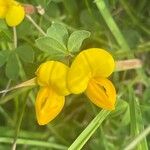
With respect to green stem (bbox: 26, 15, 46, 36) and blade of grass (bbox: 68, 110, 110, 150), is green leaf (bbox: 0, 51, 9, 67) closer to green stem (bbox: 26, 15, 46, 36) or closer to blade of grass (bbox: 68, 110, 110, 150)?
green stem (bbox: 26, 15, 46, 36)

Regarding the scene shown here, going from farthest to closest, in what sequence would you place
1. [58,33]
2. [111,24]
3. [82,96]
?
[82,96]
[111,24]
[58,33]

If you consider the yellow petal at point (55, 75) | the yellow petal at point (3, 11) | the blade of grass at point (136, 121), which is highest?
the yellow petal at point (3, 11)

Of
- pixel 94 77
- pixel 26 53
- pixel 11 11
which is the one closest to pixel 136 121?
pixel 94 77

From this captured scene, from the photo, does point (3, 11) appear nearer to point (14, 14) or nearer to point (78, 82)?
point (14, 14)

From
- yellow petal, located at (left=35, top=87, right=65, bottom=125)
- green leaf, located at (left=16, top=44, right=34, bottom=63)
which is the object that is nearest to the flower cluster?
yellow petal, located at (left=35, top=87, right=65, bottom=125)

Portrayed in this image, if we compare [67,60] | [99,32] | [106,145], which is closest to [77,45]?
[67,60]

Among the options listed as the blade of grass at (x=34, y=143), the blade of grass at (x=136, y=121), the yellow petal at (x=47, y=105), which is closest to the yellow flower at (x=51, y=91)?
the yellow petal at (x=47, y=105)

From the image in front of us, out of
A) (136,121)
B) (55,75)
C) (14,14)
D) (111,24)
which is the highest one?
(14,14)

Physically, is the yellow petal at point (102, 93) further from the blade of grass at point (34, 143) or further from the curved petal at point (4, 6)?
the blade of grass at point (34, 143)
